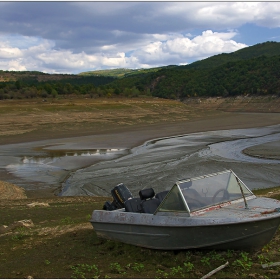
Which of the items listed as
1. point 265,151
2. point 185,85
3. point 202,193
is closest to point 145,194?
point 202,193

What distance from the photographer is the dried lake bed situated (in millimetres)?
17094

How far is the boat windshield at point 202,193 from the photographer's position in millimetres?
5785

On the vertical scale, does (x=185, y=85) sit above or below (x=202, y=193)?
above

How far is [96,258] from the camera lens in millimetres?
6289

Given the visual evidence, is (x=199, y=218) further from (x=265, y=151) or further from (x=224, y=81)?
(x=224, y=81)

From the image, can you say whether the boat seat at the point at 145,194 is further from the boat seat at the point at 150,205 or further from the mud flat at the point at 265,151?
the mud flat at the point at 265,151

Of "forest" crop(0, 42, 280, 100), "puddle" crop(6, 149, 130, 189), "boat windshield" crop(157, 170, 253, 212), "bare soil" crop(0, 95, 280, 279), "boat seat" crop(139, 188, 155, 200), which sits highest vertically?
"forest" crop(0, 42, 280, 100)

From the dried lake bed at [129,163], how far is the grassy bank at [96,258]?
25.0 ft

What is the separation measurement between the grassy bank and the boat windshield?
0.69 meters

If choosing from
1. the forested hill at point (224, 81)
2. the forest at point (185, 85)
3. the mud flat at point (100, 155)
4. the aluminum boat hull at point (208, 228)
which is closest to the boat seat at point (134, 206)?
the aluminum boat hull at point (208, 228)

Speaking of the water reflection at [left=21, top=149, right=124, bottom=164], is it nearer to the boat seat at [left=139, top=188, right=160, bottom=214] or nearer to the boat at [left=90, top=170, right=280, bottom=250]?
the boat seat at [left=139, top=188, right=160, bottom=214]

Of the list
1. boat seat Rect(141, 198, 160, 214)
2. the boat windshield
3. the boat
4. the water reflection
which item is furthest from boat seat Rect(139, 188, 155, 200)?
the water reflection

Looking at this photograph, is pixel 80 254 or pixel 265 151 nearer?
pixel 80 254

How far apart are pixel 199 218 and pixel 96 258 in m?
1.96
